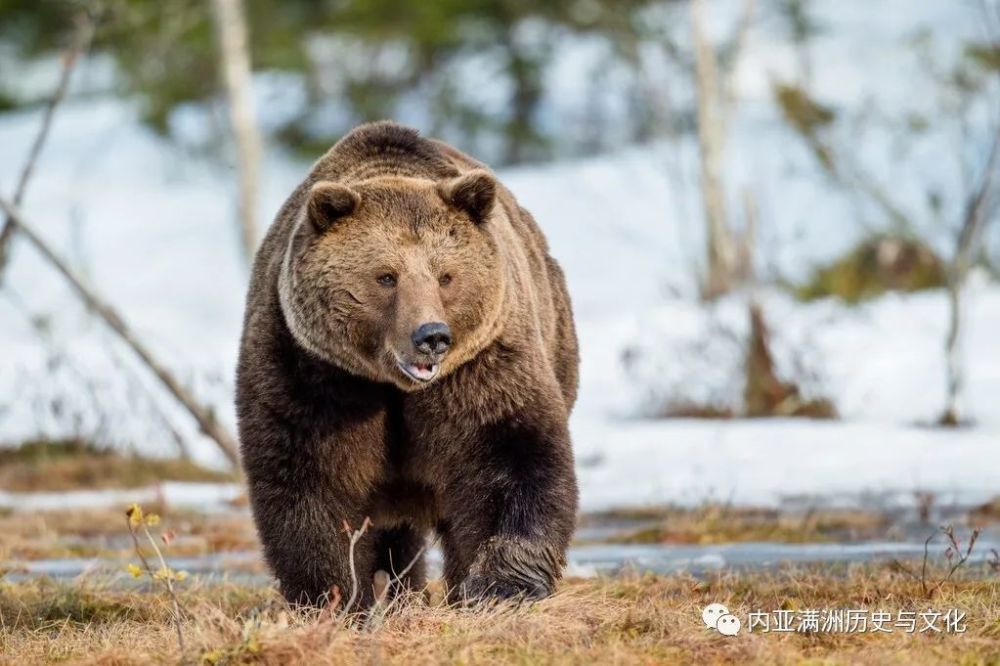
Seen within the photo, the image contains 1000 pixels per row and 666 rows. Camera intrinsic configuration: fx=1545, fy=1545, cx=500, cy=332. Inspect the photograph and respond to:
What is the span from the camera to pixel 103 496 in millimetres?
11898

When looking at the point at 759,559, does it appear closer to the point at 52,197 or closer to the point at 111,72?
the point at 52,197

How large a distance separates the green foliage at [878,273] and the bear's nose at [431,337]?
15.6 meters

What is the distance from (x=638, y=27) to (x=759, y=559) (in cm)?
1742

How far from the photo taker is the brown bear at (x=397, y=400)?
5.57m

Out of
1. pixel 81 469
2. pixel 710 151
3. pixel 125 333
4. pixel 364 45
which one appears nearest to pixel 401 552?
pixel 125 333

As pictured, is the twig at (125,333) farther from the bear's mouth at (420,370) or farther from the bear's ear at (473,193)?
the bear's mouth at (420,370)

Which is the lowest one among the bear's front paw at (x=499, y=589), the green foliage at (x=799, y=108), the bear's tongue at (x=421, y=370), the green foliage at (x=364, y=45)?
the bear's front paw at (x=499, y=589)

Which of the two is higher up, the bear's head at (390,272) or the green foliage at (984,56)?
the green foliage at (984,56)

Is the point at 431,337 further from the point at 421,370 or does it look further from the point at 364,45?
the point at 364,45

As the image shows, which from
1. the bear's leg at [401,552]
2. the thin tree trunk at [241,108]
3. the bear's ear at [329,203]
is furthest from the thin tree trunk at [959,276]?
the bear's ear at [329,203]

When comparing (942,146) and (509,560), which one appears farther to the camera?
(942,146)

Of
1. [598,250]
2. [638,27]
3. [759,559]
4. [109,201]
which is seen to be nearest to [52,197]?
[109,201]

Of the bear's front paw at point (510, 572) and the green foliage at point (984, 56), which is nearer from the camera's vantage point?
the bear's front paw at point (510, 572)

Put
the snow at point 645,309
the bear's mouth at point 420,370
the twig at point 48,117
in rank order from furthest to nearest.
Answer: the snow at point 645,309 < the twig at point 48,117 < the bear's mouth at point 420,370
